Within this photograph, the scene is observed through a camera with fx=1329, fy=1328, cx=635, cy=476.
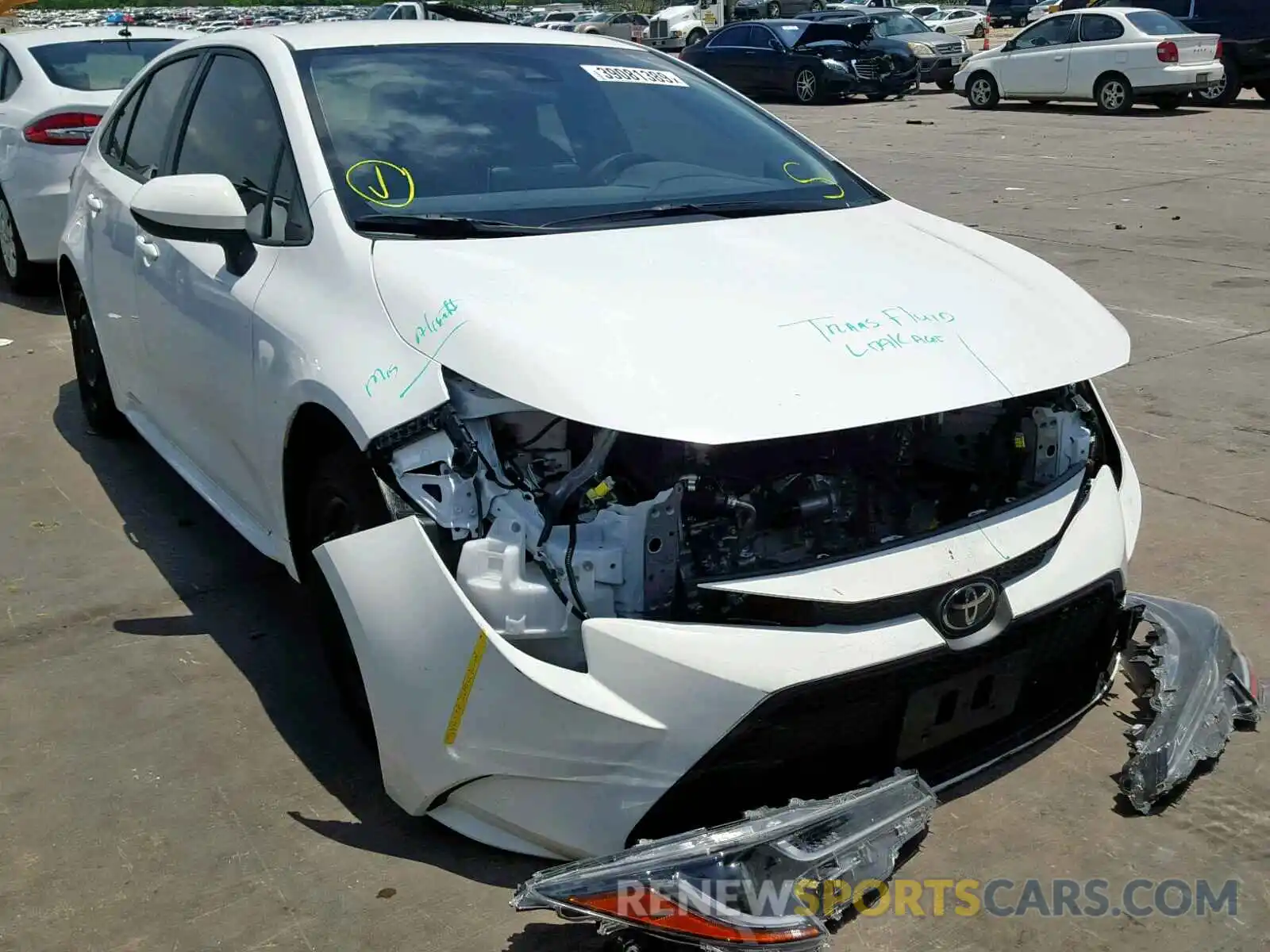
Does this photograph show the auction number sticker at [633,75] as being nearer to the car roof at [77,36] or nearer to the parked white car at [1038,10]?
the car roof at [77,36]

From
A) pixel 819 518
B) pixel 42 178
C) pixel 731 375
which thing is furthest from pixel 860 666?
pixel 42 178

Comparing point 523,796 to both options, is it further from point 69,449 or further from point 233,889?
point 69,449

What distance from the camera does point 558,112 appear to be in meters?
3.81

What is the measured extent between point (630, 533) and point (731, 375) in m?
0.37

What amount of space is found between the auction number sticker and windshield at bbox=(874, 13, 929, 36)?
22.4 metres

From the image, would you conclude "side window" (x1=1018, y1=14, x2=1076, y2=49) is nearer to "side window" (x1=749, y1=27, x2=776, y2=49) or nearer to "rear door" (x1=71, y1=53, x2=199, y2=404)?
"side window" (x1=749, y1=27, x2=776, y2=49)

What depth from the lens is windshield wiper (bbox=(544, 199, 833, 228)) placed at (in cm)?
339

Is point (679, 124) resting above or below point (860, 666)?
above

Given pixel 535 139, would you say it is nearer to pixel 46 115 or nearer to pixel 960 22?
pixel 46 115

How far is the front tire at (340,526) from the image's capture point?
292 centimetres

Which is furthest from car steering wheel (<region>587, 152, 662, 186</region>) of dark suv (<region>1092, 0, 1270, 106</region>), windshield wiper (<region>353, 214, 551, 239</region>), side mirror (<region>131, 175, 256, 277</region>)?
dark suv (<region>1092, 0, 1270, 106</region>)

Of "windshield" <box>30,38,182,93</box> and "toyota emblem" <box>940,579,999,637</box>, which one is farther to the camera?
"windshield" <box>30,38,182,93</box>

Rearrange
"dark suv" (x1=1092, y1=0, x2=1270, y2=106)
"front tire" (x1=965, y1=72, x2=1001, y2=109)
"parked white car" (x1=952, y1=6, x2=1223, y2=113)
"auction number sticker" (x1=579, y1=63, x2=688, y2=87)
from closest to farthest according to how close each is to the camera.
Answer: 1. "auction number sticker" (x1=579, y1=63, x2=688, y2=87)
2. "parked white car" (x1=952, y1=6, x2=1223, y2=113)
3. "dark suv" (x1=1092, y1=0, x2=1270, y2=106)
4. "front tire" (x1=965, y1=72, x2=1001, y2=109)

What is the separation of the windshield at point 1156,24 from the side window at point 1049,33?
1.00 meters
